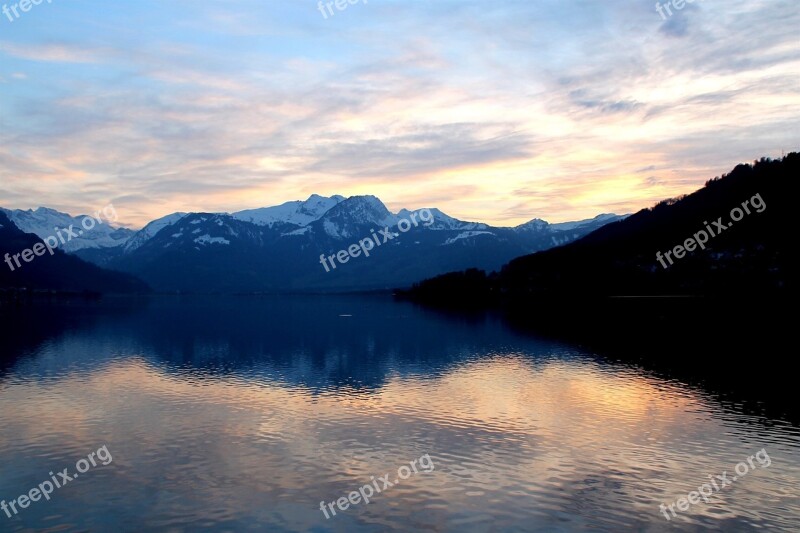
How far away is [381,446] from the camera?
49.1m

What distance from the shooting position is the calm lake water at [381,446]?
116 ft

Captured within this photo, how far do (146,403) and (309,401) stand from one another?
17.5 metres

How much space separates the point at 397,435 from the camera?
52.5m

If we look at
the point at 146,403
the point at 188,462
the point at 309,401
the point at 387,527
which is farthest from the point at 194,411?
the point at 387,527

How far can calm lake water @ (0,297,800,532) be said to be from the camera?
116 feet

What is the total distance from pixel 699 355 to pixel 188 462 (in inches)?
3540

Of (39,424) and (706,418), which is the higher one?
(39,424)

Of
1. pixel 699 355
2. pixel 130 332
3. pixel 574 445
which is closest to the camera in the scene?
pixel 574 445

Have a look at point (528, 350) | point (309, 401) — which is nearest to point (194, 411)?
point (309, 401)

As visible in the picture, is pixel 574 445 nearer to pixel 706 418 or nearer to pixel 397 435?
pixel 397 435

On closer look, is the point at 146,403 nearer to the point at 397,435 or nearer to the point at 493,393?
the point at 397,435

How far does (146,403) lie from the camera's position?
64.8m

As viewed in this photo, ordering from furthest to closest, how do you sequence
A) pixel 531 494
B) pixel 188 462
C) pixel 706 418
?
pixel 706 418, pixel 188 462, pixel 531 494

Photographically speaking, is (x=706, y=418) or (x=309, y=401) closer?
(x=706, y=418)
